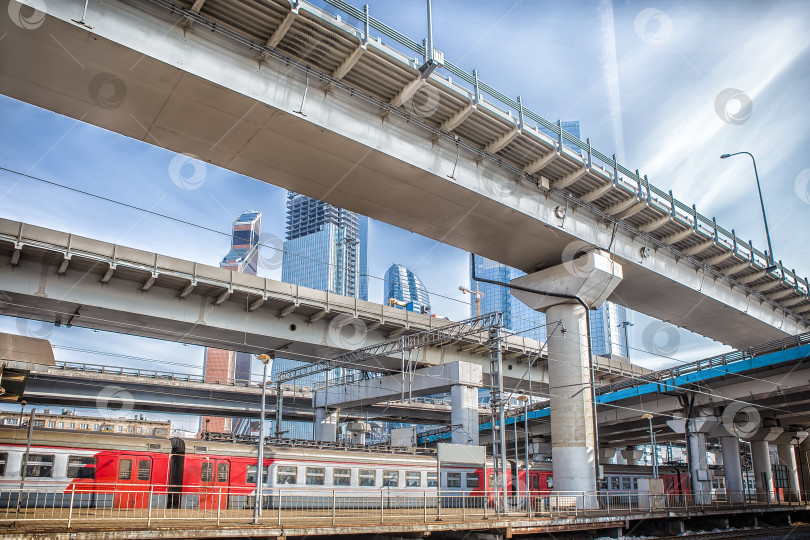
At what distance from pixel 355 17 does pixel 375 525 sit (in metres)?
16.5

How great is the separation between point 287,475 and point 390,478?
5635 millimetres

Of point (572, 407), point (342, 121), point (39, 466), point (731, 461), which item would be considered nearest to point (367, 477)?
point (572, 407)

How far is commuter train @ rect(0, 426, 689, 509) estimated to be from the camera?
21156mm

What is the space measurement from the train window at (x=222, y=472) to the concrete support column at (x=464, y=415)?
17.0m

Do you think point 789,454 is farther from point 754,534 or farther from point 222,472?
point 222,472

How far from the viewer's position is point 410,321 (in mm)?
43031

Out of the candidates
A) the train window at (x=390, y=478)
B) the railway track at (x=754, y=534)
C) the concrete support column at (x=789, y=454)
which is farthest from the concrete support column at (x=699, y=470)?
the train window at (x=390, y=478)

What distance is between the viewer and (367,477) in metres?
28.5

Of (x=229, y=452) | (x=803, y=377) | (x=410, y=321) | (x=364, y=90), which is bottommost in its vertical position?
(x=229, y=452)

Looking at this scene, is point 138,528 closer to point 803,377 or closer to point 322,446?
point 322,446

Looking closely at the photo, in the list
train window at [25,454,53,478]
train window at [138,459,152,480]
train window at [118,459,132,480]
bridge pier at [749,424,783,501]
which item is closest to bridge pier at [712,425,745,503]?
bridge pier at [749,424,783,501]

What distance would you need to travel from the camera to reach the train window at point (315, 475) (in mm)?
26547

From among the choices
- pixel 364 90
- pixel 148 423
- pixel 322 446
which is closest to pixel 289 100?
pixel 364 90

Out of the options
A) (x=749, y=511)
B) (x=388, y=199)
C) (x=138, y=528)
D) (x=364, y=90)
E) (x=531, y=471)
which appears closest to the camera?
(x=138, y=528)
